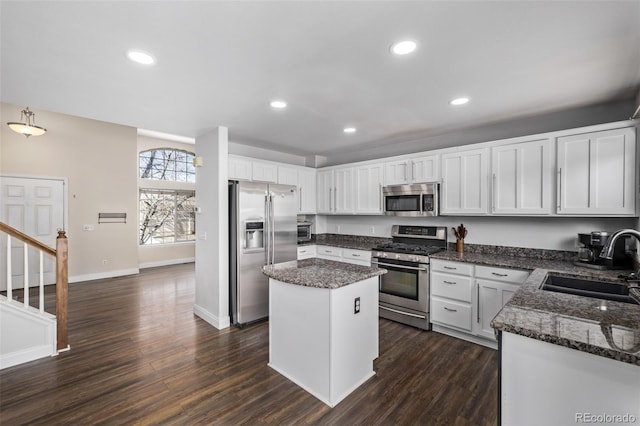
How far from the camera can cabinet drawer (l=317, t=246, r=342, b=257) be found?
461cm

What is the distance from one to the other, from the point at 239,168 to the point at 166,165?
15.8 ft

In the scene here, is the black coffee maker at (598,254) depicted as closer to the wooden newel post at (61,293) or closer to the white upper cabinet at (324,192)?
the white upper cabinet at (324,192)

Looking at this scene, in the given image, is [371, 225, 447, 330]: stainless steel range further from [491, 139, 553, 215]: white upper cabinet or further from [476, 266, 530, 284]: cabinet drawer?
[491, 139, 553, 215]: white upper cabinet

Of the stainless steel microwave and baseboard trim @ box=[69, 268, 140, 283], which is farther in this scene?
baseboard trim @ box=[69, 268, 140, 283]

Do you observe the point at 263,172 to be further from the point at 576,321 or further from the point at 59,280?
the point at 576,321

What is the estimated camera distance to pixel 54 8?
4.94 feet

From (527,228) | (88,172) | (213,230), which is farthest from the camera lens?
(88,172)

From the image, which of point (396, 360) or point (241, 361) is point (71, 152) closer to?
point (241, 361)

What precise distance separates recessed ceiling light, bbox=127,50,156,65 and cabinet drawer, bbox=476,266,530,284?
366cm

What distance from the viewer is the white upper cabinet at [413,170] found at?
386 cm

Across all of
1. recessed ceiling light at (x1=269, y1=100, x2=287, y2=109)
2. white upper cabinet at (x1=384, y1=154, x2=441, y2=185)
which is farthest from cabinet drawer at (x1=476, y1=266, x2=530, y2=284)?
recessed ceiling light at (x1=269, y1=100, x2=287, y2=109)

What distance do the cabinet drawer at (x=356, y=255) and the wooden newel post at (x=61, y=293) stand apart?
349cm

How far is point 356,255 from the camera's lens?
4.34 meters

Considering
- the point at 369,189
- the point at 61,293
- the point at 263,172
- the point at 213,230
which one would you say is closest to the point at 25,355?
the point at 61,293
